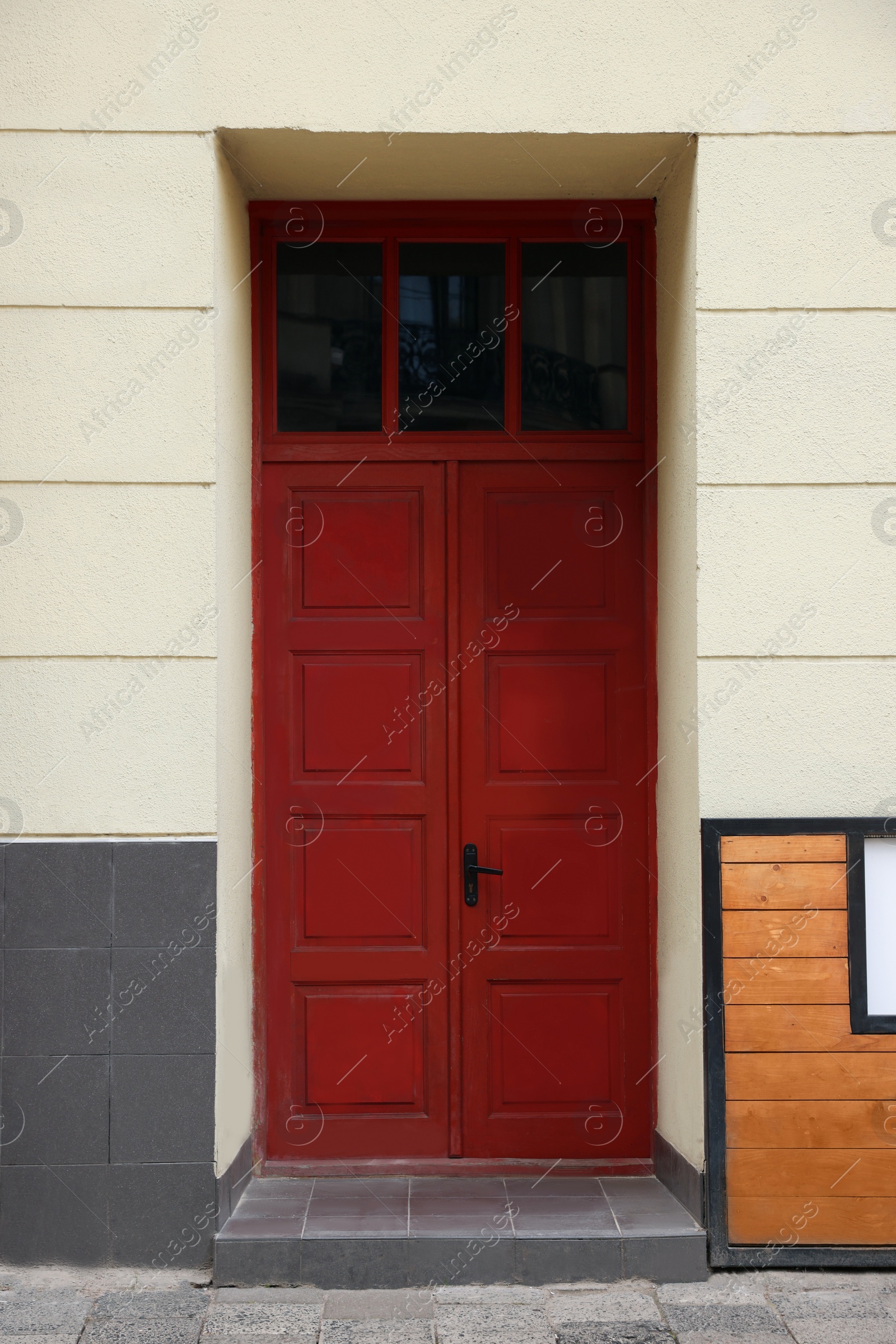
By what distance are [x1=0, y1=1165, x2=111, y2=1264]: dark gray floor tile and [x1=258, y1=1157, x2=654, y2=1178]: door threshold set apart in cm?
67

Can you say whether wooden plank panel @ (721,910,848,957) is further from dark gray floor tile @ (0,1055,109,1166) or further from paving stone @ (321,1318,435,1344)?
dark gray floor tile @ (0,1055,109,1166)

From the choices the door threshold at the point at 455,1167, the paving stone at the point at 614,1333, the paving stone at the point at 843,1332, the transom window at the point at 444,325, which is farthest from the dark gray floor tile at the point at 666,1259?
the transom window at the point at 444,325

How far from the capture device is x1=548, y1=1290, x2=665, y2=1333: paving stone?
10.4 feet

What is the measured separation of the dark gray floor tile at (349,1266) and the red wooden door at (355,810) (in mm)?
530

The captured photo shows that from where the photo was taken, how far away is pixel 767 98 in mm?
3475

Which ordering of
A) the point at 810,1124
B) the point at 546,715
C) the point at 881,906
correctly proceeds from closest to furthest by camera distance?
the point at 810,1124 < the point at 881,906 < the point at 546,715

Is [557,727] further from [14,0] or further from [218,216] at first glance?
[14,0]

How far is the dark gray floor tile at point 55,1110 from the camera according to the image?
3.42 m

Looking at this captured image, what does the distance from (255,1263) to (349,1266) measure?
312mm

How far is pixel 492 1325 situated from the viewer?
316 centimetres

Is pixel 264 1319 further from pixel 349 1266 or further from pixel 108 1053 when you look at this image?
pixel 108 1053

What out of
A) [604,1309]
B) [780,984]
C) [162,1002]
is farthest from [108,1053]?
[780,984]

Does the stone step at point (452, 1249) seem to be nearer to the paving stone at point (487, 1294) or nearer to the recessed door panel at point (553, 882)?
the paving stone at point (487, 1294)

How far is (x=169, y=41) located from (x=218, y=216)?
22.8 inches
